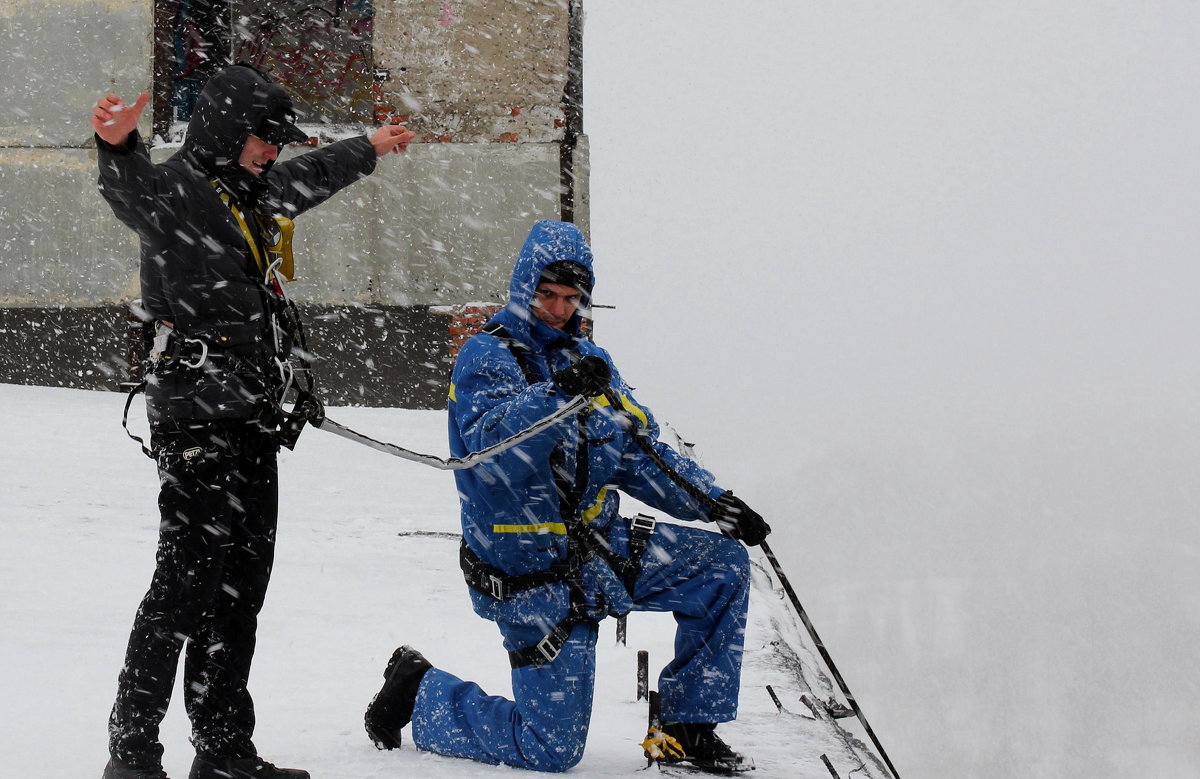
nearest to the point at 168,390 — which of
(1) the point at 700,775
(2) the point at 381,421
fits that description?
(1) the point at 700,775

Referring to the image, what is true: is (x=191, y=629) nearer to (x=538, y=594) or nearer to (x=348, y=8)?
(x=538, y=594)

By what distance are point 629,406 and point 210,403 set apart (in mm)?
1228

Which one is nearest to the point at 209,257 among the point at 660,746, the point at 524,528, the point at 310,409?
the point at 310,409

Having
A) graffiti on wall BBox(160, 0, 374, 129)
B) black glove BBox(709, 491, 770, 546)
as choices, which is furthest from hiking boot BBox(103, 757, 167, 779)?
graffiti on wall BBox(160, 0, 374, 129)

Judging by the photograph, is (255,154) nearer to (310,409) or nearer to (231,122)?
(231,122)

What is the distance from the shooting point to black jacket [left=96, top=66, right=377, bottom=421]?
110 inches

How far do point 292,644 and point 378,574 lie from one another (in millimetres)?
1229

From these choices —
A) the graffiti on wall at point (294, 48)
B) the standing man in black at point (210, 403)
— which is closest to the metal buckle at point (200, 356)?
the standing man in black at point (210, 403)

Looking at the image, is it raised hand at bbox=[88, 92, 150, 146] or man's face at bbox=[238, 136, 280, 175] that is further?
man's face at bbox=[238, 136, 280, 175]

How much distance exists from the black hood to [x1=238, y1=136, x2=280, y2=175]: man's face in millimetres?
19

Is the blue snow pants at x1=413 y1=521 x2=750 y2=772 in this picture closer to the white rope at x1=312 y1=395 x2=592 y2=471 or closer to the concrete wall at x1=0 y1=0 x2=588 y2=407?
the white rope at x1=312 y1=395 x2=592 y2=471

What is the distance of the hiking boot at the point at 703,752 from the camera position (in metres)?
3.27

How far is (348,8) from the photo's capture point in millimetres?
10898

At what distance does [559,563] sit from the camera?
130 inches
